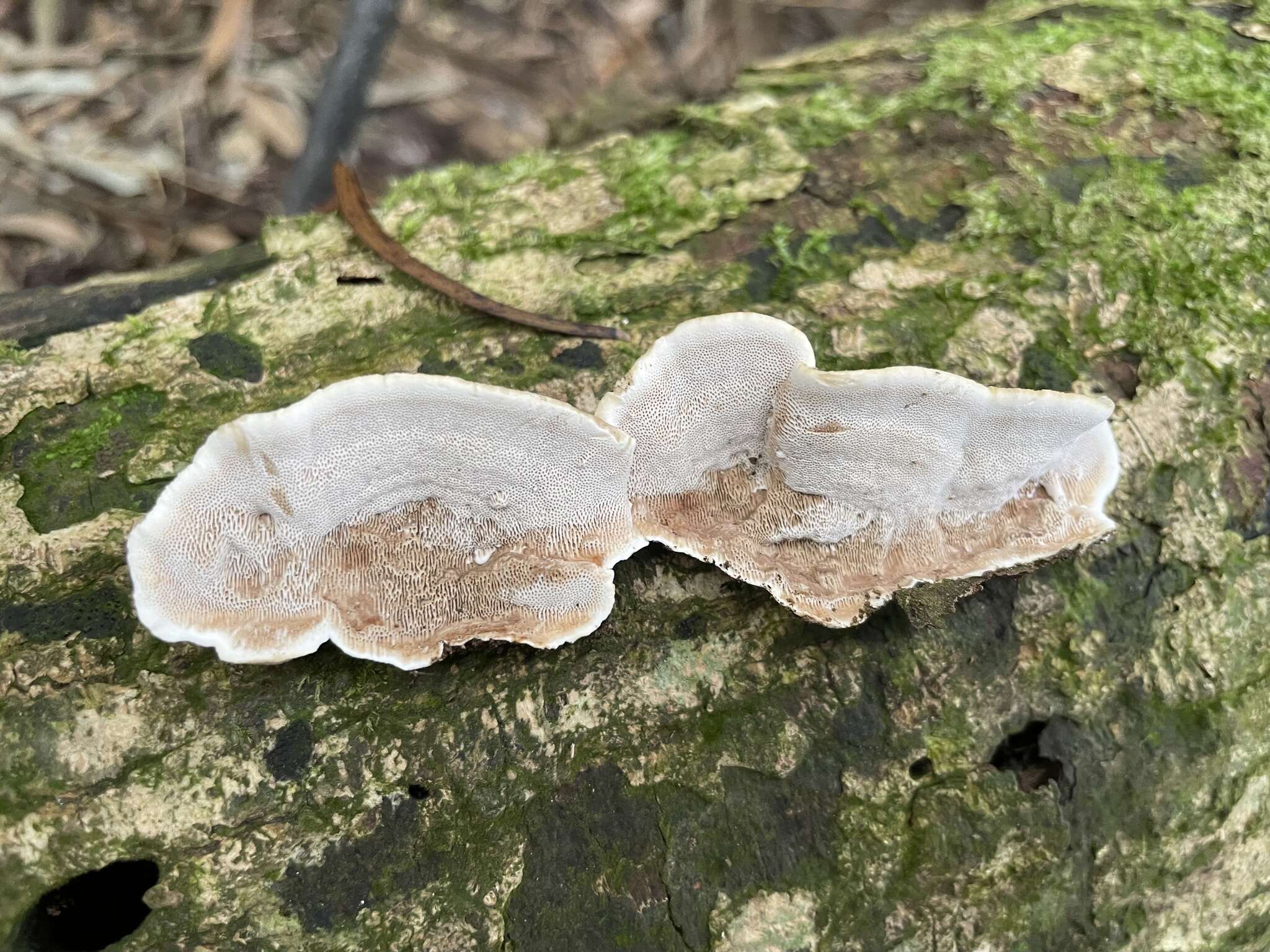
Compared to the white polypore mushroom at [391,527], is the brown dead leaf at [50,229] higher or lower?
lower

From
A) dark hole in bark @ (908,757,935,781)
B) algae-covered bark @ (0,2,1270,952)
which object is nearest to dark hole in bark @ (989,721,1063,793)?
algae-covered bark @ (0,2,1270,952)

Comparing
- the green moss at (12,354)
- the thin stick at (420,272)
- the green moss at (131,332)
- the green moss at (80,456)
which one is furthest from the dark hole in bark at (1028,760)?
the green moss at (12,354)

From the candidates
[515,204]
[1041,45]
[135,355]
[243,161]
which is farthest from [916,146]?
[243,161]

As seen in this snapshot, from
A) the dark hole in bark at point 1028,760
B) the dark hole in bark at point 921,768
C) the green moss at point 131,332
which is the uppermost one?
the green moss at point 131,332

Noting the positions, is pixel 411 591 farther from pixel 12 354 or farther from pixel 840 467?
pixel 12 354

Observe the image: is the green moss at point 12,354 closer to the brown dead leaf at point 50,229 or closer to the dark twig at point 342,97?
the dark twig at point 342,97

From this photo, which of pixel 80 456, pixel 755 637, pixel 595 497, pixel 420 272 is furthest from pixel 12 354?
pixel 755 637

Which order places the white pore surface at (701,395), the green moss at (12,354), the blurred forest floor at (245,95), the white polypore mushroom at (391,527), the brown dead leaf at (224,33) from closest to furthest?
the white polypore mushroom at (391,527) < the white pore surface at (701,395) < the green moss at (12,354) < the blurred forest floor at (245,95) < the brown dead leaf at (224,33)
